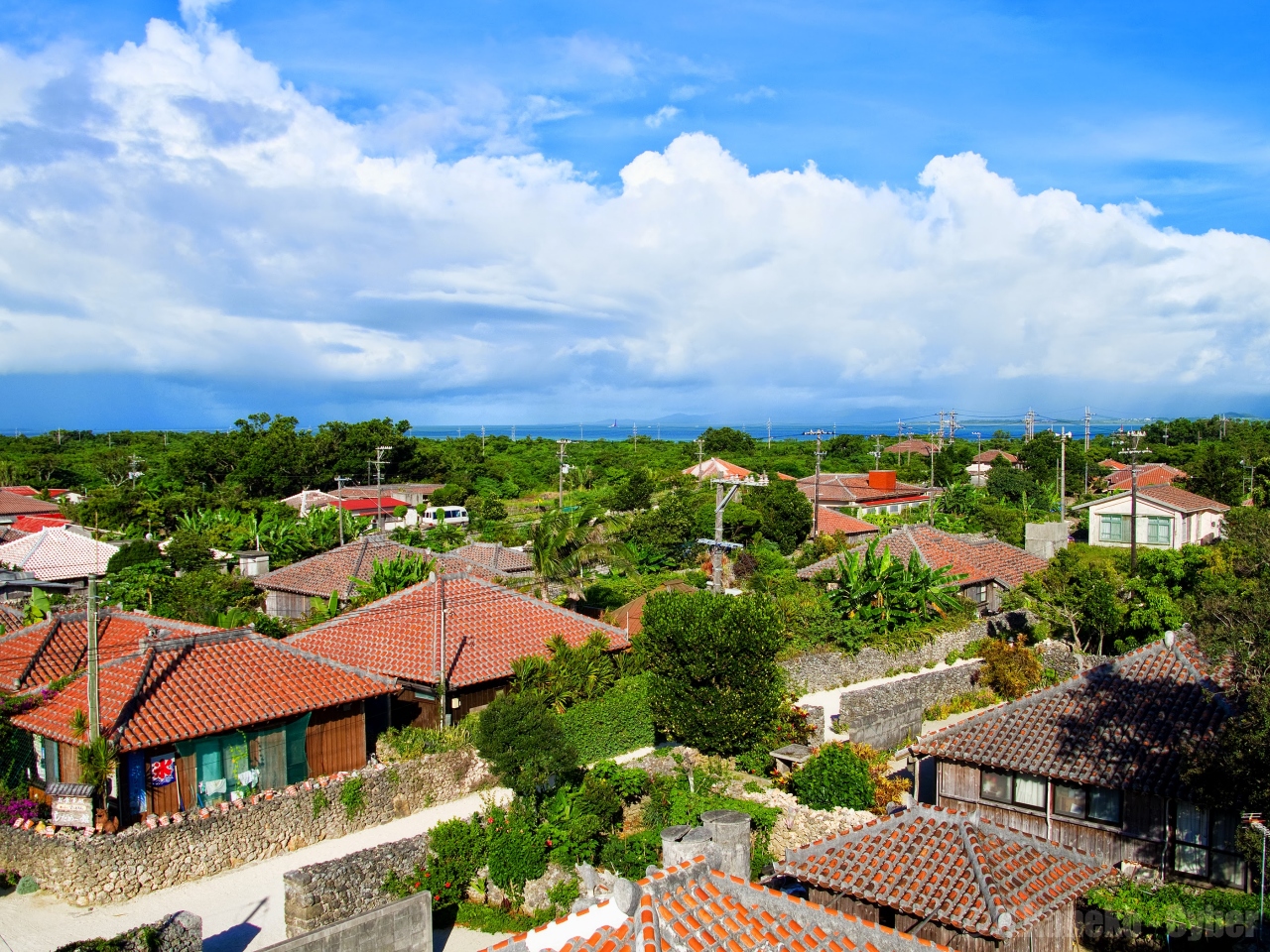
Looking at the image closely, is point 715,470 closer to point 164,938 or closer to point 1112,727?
point 1112,727

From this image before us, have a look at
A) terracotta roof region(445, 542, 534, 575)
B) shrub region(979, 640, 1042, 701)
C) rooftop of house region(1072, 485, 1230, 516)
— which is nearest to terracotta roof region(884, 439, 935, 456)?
rooftop of house region(1072, 485, 1230, 516)

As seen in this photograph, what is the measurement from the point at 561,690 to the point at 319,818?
634cm

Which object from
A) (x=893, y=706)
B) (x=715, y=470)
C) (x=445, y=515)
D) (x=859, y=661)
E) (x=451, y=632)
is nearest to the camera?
(x=451, y=632)

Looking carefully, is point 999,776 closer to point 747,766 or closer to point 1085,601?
point 747,766

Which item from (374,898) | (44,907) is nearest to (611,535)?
(374,898)

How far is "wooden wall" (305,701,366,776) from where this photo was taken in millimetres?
19453

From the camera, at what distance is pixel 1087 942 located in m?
14.1

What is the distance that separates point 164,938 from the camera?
1289 cm

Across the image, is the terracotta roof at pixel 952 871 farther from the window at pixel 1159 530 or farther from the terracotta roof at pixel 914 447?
the terracotta roof at pixel 914 447

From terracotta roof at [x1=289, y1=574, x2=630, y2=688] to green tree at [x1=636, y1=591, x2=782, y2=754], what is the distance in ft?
10.7

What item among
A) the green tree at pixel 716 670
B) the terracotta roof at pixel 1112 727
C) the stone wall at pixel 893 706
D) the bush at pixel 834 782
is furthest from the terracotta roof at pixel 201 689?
the terracotta roof at pixel 1112 727

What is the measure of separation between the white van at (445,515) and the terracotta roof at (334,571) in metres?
24.6

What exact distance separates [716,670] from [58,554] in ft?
118

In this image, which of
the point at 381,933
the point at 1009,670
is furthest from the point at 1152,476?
the point at 381,933
